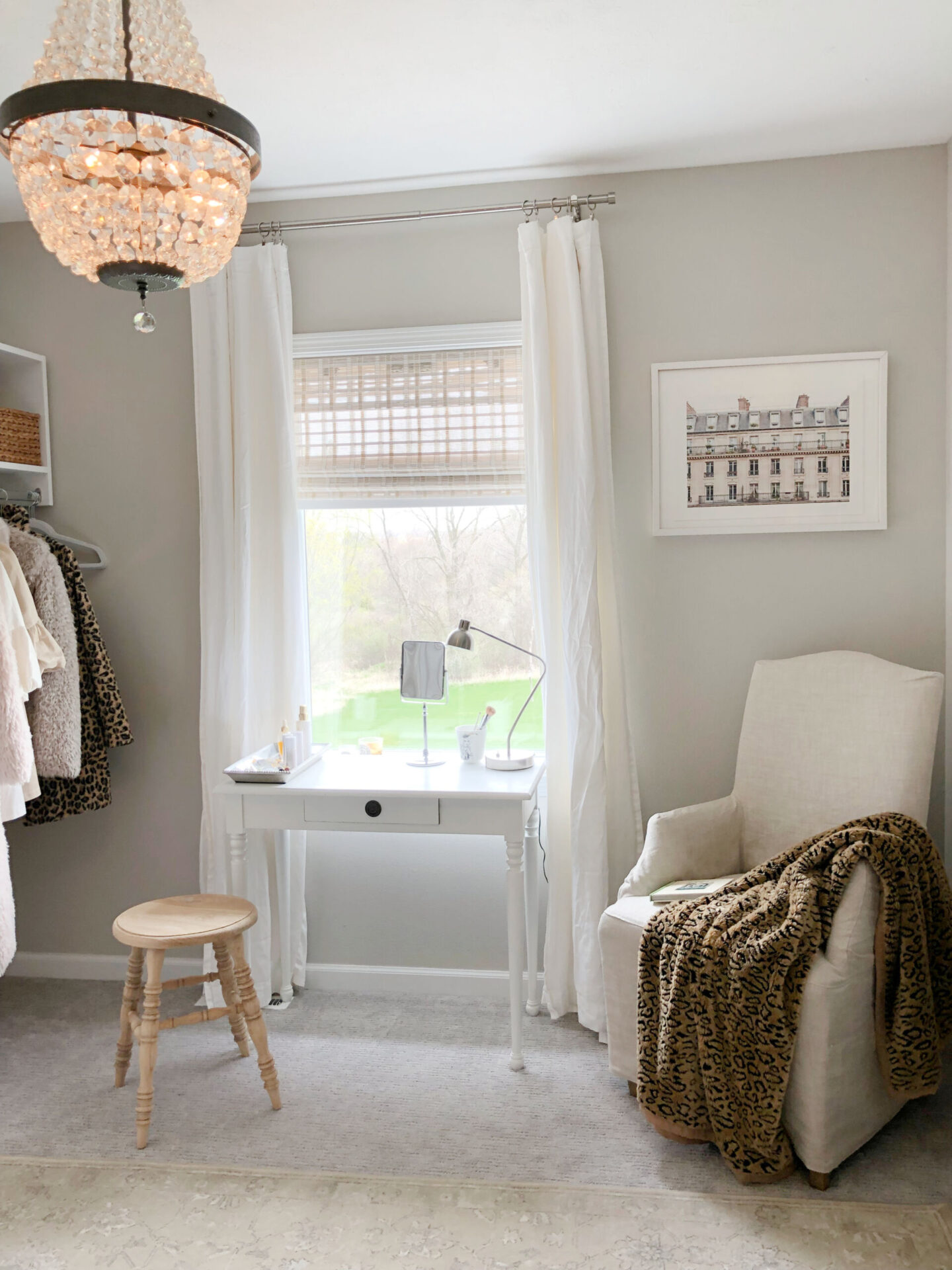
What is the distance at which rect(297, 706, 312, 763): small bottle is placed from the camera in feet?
9.92

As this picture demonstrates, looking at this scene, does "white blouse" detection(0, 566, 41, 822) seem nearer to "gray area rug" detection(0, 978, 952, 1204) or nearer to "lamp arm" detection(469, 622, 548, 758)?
"gray area rug" detection(0, 978, 952, 1204)

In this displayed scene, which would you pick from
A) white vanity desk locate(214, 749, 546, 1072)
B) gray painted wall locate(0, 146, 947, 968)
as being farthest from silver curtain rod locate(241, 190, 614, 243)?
white vanity desk locate(214, 749, 546, 1072)

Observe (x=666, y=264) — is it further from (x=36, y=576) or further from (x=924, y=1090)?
(x=924, y=1090)

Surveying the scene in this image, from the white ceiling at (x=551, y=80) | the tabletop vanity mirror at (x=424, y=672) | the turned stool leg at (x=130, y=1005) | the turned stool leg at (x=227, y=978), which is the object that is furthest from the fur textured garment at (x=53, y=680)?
the white ceiling at (x=551, y=80)

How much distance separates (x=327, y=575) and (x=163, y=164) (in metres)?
1.95

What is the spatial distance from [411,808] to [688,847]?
77 cm

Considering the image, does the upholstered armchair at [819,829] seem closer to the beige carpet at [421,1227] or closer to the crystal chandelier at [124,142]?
the beige carpet at [421,1227]

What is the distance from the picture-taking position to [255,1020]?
2.61m

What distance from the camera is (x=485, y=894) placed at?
3285 millimetres

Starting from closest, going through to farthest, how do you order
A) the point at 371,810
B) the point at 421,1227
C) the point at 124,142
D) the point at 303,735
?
the point at 124,142
the point at 421,1227
the point at 371,810
the point at 303,735

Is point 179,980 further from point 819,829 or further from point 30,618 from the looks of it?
point 819,829

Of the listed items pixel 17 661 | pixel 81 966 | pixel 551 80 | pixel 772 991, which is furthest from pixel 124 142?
pixel 81 966

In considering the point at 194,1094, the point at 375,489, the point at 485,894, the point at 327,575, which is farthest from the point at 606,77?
the point at 194,1094

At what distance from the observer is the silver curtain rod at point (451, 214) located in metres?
3.01
